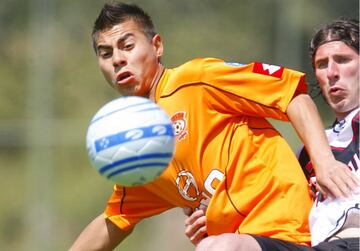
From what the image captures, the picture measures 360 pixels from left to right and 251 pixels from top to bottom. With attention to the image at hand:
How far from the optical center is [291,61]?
9688 mm

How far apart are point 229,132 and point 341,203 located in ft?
2.12

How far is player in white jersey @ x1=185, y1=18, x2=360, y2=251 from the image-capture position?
459 centimetres

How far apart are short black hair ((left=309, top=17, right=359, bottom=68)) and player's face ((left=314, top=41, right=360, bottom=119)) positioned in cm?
3

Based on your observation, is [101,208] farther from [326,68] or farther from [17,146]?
[326,68]

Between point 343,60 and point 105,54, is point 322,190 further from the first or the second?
point 105,54

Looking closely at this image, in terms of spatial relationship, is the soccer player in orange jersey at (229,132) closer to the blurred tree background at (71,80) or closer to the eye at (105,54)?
the eye at (105,54)

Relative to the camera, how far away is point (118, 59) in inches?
199

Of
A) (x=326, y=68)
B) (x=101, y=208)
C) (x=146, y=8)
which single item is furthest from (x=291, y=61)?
(x=326, y=68)

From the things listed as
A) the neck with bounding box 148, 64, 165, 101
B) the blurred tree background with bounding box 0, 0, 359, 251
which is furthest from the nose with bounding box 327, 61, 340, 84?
the blurred tree background with bounding box 0, 0, 359, 251

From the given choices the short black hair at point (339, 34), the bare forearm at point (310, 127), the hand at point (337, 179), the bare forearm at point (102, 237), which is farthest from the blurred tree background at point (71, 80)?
the hand at point (337, 179)

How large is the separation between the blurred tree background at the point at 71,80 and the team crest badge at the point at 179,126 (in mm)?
4593

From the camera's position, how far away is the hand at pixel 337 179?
4445mm

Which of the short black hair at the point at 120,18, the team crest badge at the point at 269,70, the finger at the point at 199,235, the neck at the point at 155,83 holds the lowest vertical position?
the finger at the point at 199,235

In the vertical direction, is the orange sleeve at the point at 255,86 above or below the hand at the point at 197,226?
above
